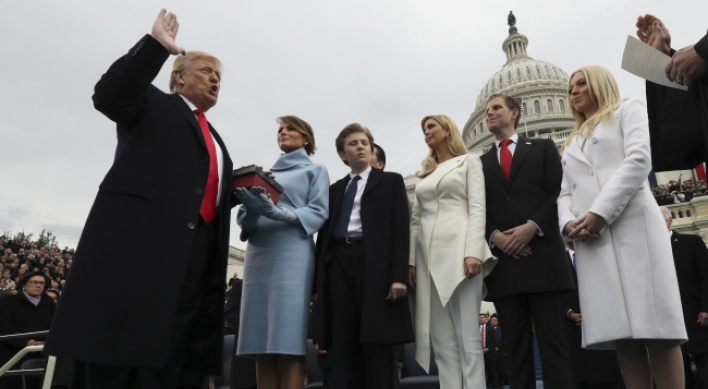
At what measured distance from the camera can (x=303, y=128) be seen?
10.7ft

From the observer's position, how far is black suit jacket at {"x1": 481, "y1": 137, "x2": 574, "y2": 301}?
2.57 m

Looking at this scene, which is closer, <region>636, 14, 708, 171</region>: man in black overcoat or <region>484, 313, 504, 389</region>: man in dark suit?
<region>636, 14, 708, 171</region>: man in black overcoat

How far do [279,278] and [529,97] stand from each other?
216 feet

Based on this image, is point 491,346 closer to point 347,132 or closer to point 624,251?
point 347,132

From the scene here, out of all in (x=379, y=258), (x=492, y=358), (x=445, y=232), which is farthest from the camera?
(x=492, y=358)

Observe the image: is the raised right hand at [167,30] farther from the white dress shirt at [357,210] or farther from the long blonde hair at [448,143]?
the long blonde hair at [448,143]

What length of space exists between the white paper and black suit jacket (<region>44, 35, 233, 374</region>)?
5.23 feet

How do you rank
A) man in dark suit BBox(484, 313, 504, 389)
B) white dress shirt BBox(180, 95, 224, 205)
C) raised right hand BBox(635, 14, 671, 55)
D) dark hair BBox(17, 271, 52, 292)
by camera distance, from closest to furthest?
raised right hand BBox(635, 14, 671, 55) < white dress shirt BBox(180, 95, 224, 205) < dark hair BBox(17, 271, 52, 292) < man in dark suit BBox(484, 313, 504, 389)

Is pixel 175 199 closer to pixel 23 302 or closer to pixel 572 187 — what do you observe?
pixel 572 187

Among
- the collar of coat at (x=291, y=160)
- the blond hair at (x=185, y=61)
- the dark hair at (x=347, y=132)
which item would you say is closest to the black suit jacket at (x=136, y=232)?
the blond hair at (x=185, y=61)

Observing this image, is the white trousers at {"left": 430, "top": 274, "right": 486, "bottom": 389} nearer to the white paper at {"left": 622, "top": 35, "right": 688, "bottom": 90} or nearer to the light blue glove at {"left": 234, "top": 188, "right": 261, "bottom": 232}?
the light blue glove at {"left": 234, "top": 188, "right": 261, "bottom": 232}


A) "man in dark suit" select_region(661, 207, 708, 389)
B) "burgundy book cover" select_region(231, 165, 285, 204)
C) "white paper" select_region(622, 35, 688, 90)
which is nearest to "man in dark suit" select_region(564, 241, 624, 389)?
"man in dark suit" select_region(661, 207, 708, 389)

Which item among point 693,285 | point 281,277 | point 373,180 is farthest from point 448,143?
point 693,285

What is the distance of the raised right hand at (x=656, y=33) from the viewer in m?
1.77
